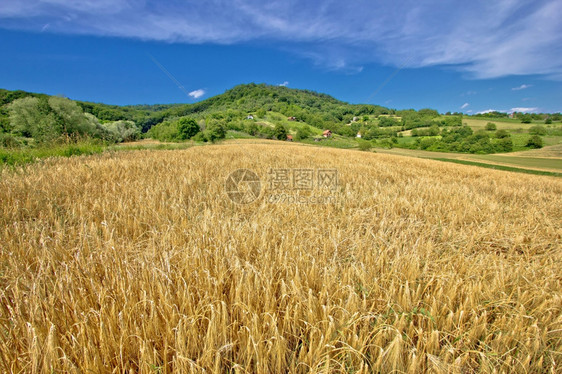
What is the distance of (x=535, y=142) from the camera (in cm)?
5888

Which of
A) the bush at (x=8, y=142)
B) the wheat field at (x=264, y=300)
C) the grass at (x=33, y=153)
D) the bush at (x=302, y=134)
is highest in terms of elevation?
the bush at (x=302, y=134)

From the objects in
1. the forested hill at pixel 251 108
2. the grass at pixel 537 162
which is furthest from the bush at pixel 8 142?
the forested hill at pixel 251 108

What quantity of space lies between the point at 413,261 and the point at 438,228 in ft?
4.81

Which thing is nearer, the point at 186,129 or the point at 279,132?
the point at 186,129

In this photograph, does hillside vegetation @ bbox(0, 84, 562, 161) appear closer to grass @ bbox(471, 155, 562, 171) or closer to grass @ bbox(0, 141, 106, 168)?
grass @ bbox(0, 141, 106, 168)

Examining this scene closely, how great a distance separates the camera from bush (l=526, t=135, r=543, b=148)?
58078mm

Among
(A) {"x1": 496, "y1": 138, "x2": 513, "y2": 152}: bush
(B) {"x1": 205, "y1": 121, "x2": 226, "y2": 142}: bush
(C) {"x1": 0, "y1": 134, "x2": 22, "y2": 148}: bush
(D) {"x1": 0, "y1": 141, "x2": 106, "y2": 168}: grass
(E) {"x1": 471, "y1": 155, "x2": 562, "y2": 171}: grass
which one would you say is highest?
(B) {"x1": 205, "y1": 121, "x2": 226, "y2": 142}: bush

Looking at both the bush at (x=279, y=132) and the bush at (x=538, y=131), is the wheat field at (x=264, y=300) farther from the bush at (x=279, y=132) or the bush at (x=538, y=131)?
the bush at (x=538, y=131)

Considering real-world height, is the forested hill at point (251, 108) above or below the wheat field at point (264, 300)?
above

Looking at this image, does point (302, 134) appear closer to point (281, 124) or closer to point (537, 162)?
point (281, 124)

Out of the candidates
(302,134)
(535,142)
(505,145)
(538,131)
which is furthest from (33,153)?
(538,131)

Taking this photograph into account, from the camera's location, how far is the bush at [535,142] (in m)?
58.1

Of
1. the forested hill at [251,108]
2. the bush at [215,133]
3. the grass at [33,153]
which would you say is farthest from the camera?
the forested hill at [251,108]

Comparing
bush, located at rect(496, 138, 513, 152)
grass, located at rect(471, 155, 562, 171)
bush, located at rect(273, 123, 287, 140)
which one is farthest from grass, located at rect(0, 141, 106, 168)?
bush, located at rect(496, 138, 513, 152)
